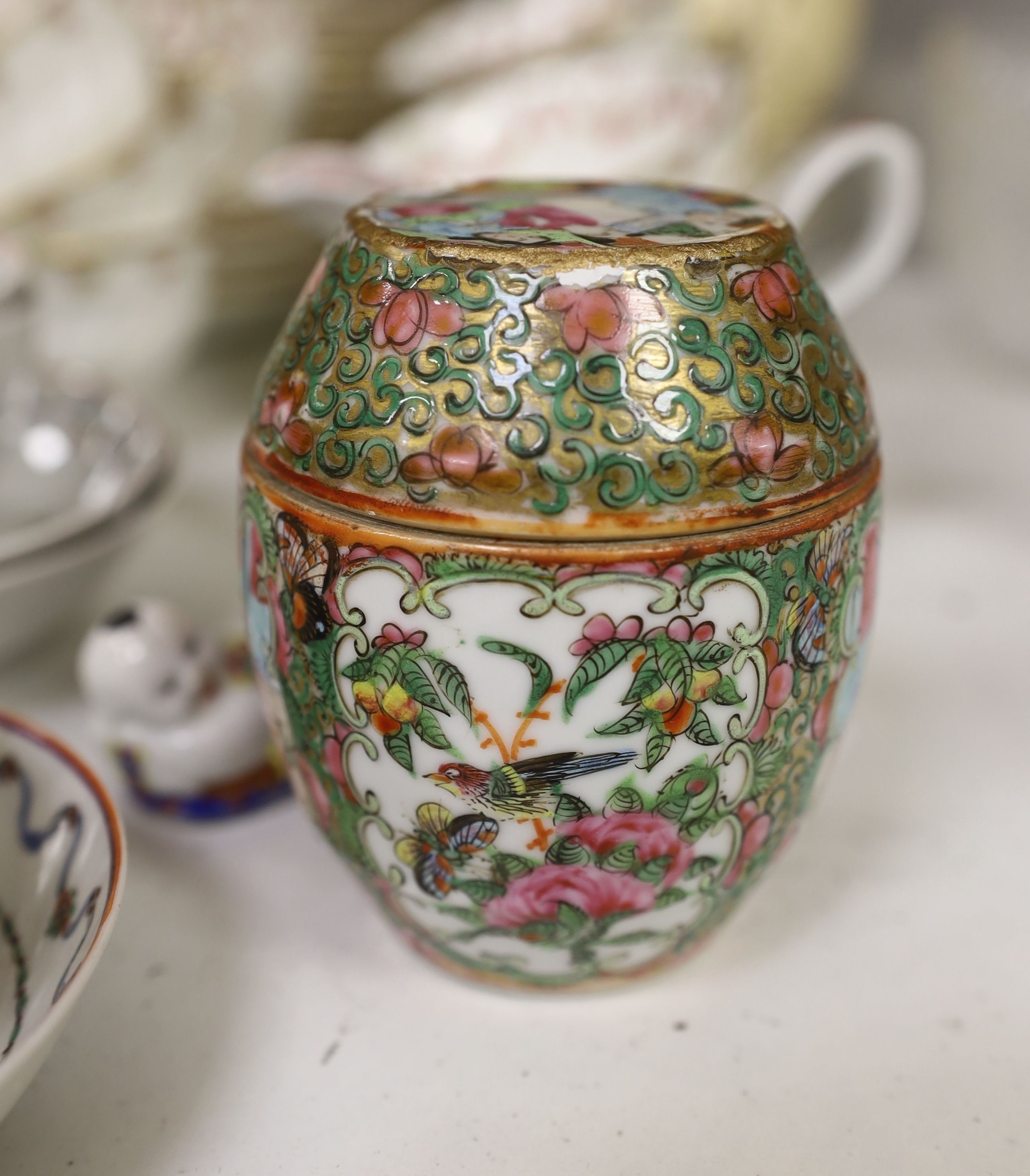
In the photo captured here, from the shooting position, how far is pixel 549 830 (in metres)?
0.33

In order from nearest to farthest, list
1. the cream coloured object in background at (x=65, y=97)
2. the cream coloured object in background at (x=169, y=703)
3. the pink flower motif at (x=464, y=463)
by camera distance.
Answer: the pink flower motif at (x=464, y=463)
the cream coloured object in background at (x=169, y=703)
the cream coloured object in background at (x=65, y=97)

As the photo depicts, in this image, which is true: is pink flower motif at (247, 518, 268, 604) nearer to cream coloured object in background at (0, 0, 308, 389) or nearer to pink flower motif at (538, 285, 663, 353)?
pink flower motif at (538, 285, 663, 353)

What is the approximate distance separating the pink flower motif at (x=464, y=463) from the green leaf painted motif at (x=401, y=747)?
0.07 m

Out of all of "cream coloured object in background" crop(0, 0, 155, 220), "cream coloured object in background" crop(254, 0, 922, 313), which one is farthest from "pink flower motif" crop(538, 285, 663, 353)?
"cream coloured object in background" crop(0, 0, 155, 220)

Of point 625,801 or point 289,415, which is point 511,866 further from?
point 289,415

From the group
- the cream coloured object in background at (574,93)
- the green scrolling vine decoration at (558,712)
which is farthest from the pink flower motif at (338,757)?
the cream coloured object in background at (574,93)

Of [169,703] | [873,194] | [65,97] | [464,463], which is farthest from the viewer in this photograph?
[65,97]

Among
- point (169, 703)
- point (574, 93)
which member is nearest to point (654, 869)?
point (169, 703)

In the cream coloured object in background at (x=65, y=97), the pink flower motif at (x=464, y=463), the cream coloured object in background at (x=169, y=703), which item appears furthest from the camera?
the cream coloured object in background at (x=65, y=97)

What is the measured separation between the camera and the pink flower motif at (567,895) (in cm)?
35

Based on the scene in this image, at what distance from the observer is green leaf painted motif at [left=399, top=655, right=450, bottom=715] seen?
0.32 meters

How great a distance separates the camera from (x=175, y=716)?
49cm

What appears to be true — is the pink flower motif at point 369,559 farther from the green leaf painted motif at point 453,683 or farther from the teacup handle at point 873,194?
the teacup handle at point 873,194

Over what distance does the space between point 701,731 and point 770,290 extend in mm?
119
